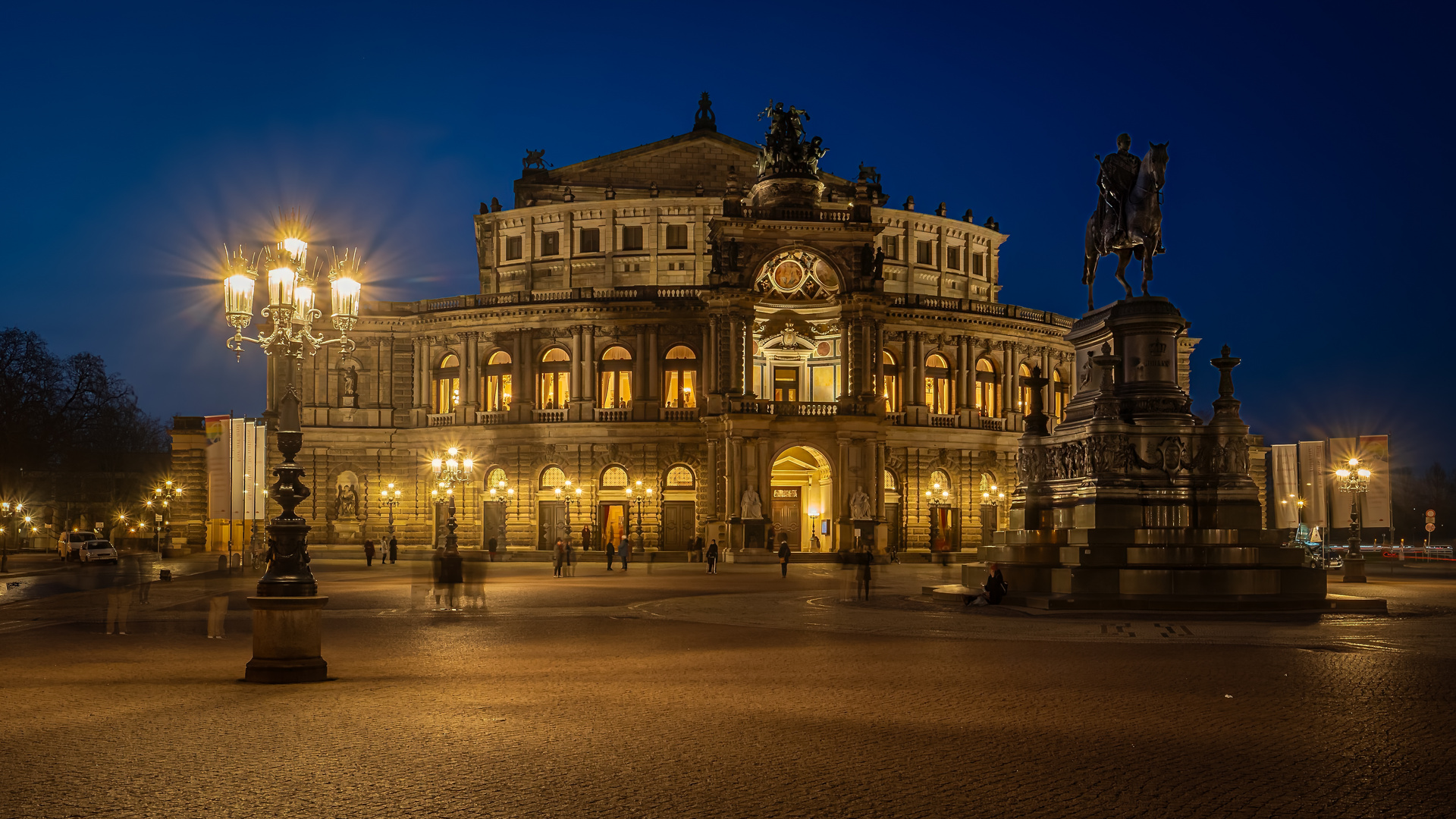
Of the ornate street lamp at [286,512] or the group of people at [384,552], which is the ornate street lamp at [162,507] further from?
the ornate street lamp at [286,512]

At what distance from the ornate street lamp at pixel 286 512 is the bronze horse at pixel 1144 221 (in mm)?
16685

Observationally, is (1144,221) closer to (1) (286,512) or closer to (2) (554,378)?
(1) (286,512)

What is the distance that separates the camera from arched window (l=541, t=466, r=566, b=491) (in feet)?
243

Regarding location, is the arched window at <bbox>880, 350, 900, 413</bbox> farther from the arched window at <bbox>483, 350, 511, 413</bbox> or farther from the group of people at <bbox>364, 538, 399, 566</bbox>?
the group of people at <bbox>364, 538, 399, 566</bbox>

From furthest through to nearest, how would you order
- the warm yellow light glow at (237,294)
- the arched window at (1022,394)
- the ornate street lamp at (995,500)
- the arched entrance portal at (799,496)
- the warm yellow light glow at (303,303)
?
the arched window at (1022,394), the ornate street lamp at (995,500), the arched entrance portal at (799,496), the warm yellow light glow at (237,294), the warm yellow light glow at (303,303)

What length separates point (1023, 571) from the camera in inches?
1086

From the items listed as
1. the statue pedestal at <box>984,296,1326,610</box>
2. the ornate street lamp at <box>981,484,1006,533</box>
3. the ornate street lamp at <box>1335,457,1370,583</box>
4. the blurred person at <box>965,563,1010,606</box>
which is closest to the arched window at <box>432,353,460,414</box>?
the ornate street lamp at <box>981,484,1006,533</box>

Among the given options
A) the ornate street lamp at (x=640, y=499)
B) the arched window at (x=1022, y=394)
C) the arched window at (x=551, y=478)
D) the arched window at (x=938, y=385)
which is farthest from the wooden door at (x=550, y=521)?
the arched window at (x=1022, y=394)

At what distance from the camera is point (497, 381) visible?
76.5m

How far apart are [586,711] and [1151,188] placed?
1898 cm

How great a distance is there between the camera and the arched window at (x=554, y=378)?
247ft

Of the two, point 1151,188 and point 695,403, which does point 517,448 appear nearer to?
point 695,403

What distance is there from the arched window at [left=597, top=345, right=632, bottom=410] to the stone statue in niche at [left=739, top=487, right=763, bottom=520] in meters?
12.6

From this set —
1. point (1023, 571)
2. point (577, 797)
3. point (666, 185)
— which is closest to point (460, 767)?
point (577, 797)
